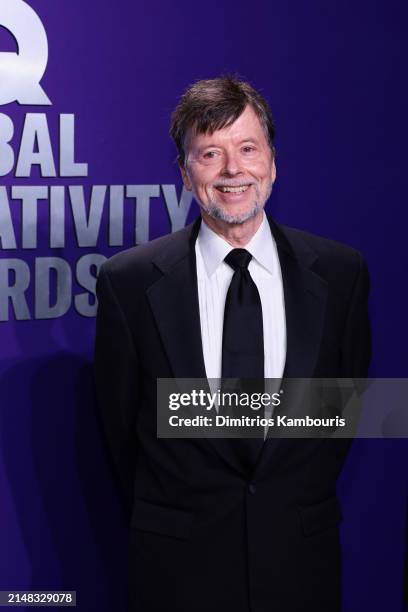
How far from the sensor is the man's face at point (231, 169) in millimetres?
2551

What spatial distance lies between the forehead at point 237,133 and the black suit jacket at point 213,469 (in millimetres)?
284

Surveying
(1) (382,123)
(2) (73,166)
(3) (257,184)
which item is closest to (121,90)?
(2) (73,166)

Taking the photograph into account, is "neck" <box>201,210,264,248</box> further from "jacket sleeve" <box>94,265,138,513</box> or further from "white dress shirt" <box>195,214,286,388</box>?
"jacket sleeve" <box>94,265,138,513</box>

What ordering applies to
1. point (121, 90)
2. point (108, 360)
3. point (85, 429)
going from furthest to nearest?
point (85, 429) < point (121, 90) < point (108, 360)

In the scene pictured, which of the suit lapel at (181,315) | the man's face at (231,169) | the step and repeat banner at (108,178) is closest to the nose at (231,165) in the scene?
the man's face at (231,169)

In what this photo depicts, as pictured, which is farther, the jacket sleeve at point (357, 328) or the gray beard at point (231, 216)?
the jacket sleeve at point (357, 328)

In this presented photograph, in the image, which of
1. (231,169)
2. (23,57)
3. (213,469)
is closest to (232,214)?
(231,169)

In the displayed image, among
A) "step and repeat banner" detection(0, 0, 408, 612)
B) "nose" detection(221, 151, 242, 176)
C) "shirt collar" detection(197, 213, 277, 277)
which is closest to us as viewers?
"nose" detection(221, 151, 242, 176)

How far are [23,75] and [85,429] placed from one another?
1.06 m

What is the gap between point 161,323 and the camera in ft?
8.59

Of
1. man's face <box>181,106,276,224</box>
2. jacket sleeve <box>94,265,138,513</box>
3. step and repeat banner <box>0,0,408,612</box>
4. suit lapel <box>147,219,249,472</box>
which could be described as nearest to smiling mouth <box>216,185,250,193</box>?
man's face <box>181,106,276,224</box>

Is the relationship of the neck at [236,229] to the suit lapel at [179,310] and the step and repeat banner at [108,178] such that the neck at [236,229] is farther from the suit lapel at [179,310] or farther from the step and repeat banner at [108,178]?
the step and repeat banner at [108,178]

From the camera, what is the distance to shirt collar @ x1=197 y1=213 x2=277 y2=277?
2648 mm

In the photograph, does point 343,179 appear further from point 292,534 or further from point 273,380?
point 292,534
